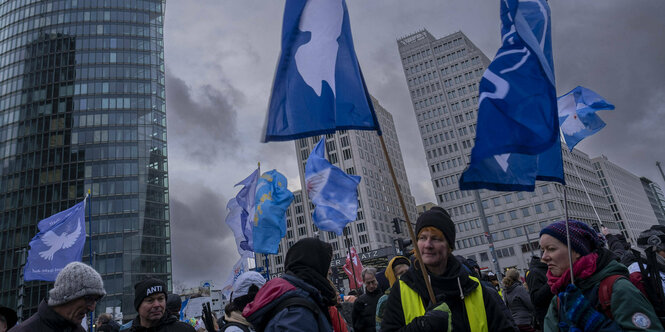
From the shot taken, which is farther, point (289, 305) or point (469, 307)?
point (469, 307)

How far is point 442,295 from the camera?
270 cm

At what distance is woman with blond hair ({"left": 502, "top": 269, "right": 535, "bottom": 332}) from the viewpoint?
632 centimetres

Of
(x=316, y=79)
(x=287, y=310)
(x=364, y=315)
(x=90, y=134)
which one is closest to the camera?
(x=287, y=310)

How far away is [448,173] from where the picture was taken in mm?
92438

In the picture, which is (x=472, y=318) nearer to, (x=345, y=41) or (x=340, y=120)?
(x=340, y=120)

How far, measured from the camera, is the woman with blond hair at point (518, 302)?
632 cm

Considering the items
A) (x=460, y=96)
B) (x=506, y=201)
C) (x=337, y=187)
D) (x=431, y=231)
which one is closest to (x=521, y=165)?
(x=431, y=231)

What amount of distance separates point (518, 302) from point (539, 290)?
79.8 inches

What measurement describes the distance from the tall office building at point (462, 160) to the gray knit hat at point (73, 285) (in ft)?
278

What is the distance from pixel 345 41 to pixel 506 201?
90.0 meters

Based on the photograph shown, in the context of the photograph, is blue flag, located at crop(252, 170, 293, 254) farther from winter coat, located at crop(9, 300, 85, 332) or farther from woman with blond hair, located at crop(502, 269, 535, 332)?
winter coat, located at crop(9, 300, 85, 332)

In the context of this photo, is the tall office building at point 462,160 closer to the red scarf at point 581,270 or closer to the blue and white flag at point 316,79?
the red scarf at point 581,270

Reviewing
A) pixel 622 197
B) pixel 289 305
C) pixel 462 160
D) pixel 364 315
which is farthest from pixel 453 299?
pixel 622 197

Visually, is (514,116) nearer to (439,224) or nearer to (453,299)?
(439,224)
